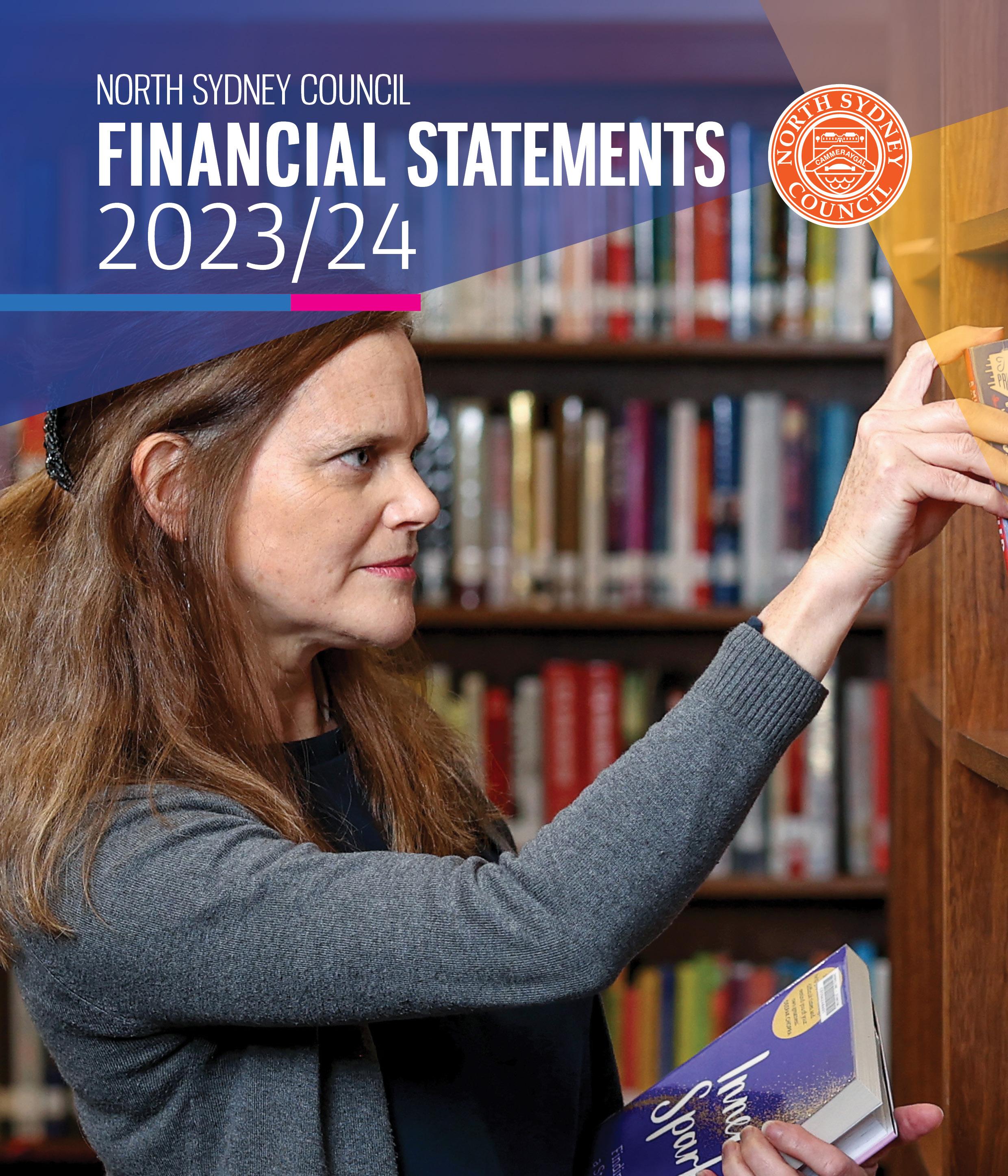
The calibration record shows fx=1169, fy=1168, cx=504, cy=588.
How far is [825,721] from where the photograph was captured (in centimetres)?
186

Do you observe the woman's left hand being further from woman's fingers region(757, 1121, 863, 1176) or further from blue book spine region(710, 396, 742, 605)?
A: blue book spine region(710, 396, 742, 605)

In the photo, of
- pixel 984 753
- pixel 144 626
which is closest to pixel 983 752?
pixel 984 753

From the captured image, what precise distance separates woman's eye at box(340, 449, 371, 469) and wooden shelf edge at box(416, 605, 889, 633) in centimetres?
98

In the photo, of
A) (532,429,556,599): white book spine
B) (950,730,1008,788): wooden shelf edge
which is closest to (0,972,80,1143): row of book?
(532,429,556,599): white book spine

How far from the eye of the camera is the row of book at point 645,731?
1855 millimetres

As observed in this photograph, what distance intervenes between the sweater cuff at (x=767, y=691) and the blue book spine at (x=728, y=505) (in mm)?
1251

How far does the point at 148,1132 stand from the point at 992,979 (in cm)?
57

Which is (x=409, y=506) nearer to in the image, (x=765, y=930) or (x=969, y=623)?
(x=969, y=623)

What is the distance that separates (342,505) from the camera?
2.71ft

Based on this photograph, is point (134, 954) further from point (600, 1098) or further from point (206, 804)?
point (600, 1098)

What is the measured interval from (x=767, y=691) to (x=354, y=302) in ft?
1.28

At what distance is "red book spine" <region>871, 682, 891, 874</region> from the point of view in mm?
1853

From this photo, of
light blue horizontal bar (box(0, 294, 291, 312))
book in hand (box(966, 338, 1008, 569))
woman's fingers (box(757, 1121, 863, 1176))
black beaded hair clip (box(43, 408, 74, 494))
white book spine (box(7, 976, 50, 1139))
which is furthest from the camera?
white book spine (box(7, 976, 50, 1139))

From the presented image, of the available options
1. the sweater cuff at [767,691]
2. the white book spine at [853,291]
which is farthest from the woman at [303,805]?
the white book spine at [853,291]
